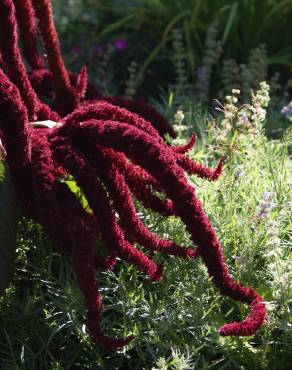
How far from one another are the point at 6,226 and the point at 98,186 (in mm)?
215

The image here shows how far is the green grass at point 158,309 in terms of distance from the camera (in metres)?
1.60

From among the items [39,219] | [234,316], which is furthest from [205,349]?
[39,219]

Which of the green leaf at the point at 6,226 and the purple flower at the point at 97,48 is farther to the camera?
the purple flower at the point at 97,48

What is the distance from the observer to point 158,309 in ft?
5.44

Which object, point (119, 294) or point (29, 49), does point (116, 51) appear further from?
point (119, 294)

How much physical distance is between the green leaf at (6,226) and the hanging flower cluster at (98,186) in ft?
0.07

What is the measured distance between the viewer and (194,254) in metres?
1.58

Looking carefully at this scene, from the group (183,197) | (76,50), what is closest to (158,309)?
(183,197)

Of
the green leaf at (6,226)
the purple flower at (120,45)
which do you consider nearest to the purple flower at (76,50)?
the purple flower at (120,45)

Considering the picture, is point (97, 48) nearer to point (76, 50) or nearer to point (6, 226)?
point (76, 50)

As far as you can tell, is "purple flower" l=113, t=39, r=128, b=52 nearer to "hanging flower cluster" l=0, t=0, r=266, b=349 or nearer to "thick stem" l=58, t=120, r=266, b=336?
"hanging flower cluster" l=0, t=0, r=266, b=349

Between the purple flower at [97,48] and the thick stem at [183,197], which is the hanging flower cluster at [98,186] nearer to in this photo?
the thick stem at [183,197]

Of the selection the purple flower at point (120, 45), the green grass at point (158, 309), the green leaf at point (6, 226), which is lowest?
the green grass at point (158, 309)

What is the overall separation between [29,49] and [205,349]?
1039 millimetres
